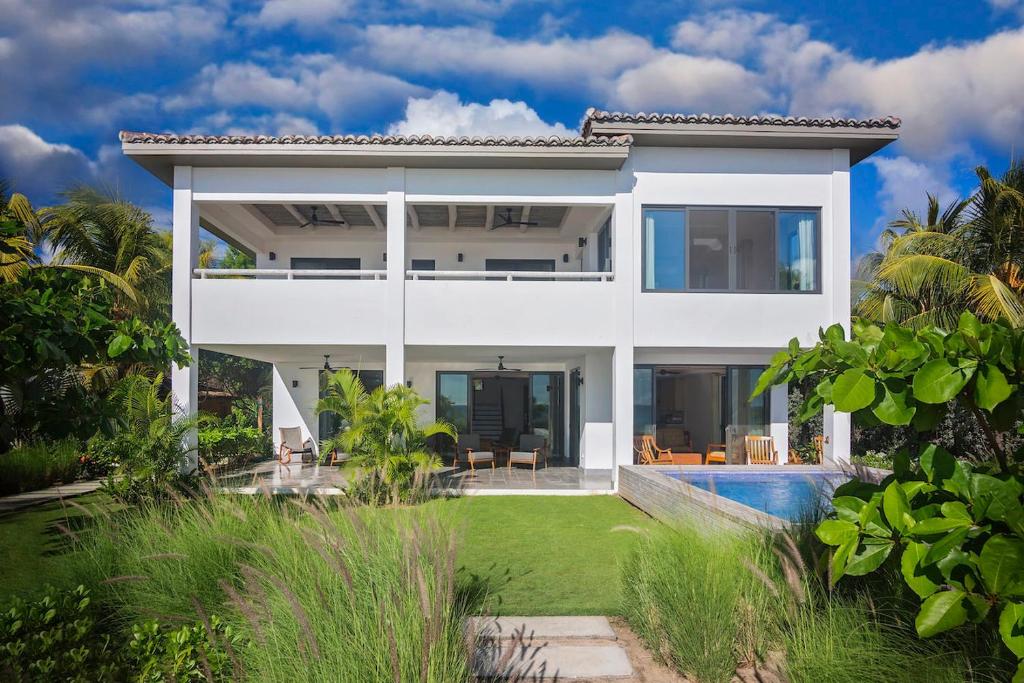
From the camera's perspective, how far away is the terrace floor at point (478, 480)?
1440 cm

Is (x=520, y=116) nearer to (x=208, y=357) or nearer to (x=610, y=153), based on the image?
(x=208, y=357)

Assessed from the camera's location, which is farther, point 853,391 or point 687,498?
point 687,498

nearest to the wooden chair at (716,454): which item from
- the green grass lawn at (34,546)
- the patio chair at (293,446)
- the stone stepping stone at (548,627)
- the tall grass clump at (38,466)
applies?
the stone stepping stone at (548,627)

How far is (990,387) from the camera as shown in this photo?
8.02 ft

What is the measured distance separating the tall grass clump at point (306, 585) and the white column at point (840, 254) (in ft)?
38.3

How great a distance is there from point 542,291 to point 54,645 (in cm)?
1188

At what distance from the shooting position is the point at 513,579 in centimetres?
755

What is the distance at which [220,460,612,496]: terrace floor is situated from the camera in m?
14.4

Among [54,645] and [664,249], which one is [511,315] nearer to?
[664,249]

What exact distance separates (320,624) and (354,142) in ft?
39.7

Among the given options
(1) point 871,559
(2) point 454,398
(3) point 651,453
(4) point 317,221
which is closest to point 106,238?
(4) point 317,221

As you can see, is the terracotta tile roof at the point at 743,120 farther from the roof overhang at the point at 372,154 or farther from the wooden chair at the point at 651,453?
the wooden chair at the point at 651,453

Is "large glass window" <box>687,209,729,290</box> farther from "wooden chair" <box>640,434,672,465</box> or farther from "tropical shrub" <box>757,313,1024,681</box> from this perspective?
"tropical shrub" <box>757,313,1024,681</box>

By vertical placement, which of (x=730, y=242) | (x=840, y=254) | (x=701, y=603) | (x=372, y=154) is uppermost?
(x=372, y=154)
